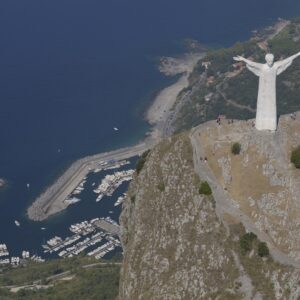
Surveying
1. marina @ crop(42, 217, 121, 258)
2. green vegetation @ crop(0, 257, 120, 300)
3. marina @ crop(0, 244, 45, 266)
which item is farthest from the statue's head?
marina @ crop(0, 244, 45, 266)

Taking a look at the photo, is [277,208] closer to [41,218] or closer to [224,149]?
[224,149]

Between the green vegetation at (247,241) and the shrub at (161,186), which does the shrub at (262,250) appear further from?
the shrub at (161,186)

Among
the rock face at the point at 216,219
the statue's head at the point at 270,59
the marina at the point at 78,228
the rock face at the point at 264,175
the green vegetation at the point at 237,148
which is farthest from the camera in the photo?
the marina at the point at 78,228

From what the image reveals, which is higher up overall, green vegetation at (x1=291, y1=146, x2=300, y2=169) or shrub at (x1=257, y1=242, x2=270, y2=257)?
green vegetation at (x1=291, y1=146, x2=300, y2=169)

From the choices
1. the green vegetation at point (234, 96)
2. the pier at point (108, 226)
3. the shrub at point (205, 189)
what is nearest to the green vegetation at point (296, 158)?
the shrub at point (205, 189)

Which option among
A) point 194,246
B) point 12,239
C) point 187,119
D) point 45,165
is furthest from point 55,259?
point 194,246

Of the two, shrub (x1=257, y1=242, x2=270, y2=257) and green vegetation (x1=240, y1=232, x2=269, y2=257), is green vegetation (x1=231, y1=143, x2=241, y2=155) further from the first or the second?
shrub (x1=257, y1=242, x2=270, y2=257)

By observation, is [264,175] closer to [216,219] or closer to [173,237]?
[216,219]
